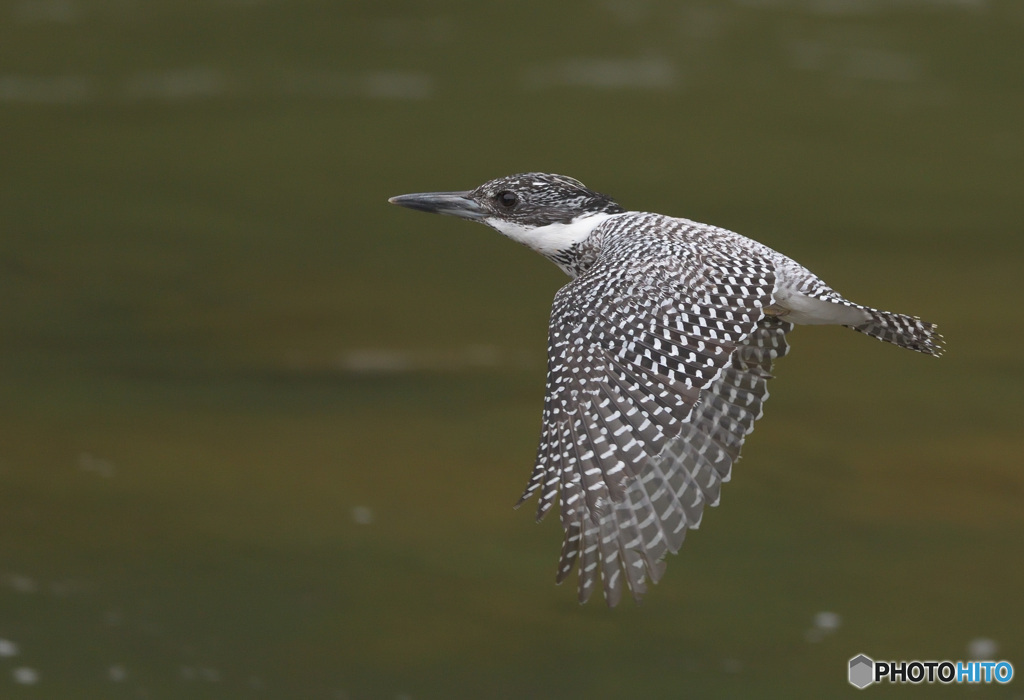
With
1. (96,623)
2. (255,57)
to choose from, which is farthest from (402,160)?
(96,623)

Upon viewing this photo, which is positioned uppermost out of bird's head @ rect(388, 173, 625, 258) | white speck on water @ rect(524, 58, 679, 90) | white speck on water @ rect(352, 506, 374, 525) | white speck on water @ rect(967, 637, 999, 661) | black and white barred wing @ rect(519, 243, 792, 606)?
bird's head @ rect(388, 173, 625, 258)

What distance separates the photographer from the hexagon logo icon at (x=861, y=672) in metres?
10.5

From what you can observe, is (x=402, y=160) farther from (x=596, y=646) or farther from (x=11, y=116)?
(x=596, y=646)

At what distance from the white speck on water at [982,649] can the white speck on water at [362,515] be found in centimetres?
453

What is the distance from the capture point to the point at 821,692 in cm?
1055

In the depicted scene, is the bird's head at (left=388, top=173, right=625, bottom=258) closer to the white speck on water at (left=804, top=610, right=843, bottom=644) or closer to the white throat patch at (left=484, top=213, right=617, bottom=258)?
the white throat patch at (left=484, top=213, right=617, bottom=258)

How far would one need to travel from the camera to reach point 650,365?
6152 mm

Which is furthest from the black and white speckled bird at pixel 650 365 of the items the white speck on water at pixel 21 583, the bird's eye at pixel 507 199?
the white speck on water at pixel 21 583

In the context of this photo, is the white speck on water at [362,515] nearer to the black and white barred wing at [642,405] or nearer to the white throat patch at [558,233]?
the white throat patch at [558,233]

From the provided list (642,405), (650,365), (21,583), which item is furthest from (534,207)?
(21,583)

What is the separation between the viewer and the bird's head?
7.83 metres

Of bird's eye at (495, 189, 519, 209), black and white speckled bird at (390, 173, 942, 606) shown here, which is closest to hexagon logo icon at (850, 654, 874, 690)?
black and white speckled bird at (390, 173, 942, 606)

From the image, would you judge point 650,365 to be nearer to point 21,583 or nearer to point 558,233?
point 558,233

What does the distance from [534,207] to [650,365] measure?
1.92 m
